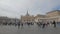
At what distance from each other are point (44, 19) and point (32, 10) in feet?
1.22

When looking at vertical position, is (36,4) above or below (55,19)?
above

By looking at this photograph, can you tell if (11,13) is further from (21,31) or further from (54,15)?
(54,15)

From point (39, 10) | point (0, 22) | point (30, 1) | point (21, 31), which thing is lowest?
point (21, 31)

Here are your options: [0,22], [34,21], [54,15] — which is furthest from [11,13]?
[54,15]

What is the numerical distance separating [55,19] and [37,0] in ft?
2.15

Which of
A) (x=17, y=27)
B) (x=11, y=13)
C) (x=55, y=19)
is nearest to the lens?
(x=11, y=13)

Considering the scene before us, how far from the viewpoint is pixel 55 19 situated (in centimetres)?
371

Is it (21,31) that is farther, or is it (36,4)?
(21,31)

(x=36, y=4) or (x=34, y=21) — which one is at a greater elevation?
(x=36, y=4)

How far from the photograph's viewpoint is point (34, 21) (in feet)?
12.0

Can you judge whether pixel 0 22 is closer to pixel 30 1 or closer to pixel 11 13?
pixel 11 13

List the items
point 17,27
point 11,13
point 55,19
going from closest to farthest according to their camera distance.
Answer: point 11,13
point 55,19
point 17,27

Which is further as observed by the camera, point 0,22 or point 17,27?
point 17,27

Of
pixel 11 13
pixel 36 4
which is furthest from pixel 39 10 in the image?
pixel 11 13
